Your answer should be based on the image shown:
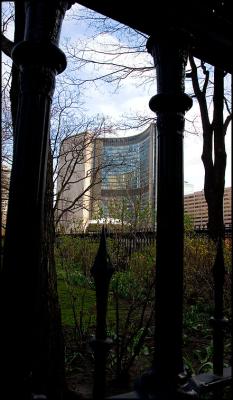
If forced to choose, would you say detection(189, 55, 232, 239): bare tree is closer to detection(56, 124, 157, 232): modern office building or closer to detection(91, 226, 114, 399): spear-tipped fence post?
detection(56, 124, 157, 232): modern office building

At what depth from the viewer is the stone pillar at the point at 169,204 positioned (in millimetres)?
1323

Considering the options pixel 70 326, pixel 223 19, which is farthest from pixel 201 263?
pixel 223 19

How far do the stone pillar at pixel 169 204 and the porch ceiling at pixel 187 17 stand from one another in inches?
2.9

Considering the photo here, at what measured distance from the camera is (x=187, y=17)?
1.34m

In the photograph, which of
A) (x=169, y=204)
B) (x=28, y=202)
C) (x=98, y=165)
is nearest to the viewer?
(x=28, y=202)

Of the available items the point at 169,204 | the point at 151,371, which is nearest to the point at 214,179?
the point at 169,204

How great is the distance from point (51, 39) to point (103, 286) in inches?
37.2

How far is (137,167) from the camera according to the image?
11.7 m

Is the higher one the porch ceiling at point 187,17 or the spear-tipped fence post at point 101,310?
the porch ceiling at point 187,17

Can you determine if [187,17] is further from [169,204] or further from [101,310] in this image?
[101,310]

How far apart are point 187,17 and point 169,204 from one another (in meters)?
0.72

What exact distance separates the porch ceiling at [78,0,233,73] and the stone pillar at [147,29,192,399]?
0.24 feet

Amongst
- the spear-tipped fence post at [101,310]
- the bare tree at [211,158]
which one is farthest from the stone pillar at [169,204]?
the bare tree at [211,158]

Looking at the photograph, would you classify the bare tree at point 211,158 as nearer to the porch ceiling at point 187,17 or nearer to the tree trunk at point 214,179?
the tree trunk at point 214,179
